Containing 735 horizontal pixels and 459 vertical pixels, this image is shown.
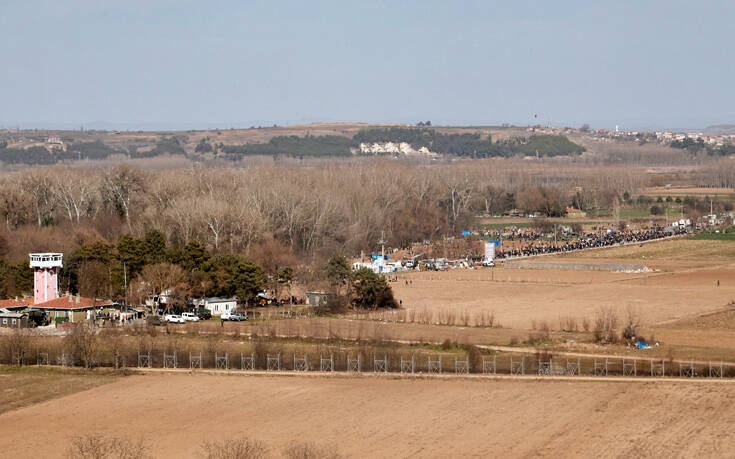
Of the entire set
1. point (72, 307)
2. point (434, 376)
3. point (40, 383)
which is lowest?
point (40, 383)

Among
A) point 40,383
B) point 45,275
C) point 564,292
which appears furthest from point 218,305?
point 564,292

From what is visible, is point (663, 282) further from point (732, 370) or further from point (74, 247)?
point (74, 247)

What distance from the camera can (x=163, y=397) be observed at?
33.2 meters

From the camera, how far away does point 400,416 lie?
30.1 meters

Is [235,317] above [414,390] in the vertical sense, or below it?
below

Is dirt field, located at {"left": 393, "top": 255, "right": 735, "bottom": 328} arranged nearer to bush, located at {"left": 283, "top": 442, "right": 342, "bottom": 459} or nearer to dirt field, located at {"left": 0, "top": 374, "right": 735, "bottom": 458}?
dirt field, located at {"left": 0, "top": 374, "right": 735, "bottom": 458}

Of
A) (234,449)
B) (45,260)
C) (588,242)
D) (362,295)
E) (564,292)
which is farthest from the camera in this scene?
(588,242)

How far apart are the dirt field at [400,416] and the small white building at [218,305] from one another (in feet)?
50.2

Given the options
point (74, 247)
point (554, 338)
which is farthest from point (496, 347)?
point (74, 247)

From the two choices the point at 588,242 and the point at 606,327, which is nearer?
the point at 606,327

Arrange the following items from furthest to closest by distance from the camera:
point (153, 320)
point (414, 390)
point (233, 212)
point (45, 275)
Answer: point (233, 212), point (45, 275), point (153, 320), point (414, 390)

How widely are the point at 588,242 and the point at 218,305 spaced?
4296cm

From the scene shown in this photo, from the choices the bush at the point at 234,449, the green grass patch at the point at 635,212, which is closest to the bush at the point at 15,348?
the bush at the point at 234,449

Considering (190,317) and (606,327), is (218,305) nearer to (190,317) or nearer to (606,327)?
(190,317)
